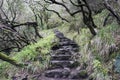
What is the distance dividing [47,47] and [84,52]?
8.63ft

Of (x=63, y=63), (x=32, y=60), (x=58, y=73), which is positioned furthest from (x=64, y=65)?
(x=32, y=60)

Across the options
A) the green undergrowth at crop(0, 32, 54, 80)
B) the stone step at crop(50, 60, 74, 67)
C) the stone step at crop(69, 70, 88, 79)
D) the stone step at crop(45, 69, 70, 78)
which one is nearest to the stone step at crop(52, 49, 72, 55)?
the green undergrowth at crop(0, 32, 54, 80)

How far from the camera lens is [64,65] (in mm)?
9656

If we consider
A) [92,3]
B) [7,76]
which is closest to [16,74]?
[7,76]

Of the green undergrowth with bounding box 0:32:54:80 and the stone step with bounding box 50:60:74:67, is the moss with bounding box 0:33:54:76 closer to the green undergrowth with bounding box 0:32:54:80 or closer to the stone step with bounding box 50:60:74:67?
the green undergrowth with bounding box 0:32:54:80

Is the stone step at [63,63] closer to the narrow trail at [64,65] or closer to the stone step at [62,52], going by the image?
the narrow trail at [64,65]

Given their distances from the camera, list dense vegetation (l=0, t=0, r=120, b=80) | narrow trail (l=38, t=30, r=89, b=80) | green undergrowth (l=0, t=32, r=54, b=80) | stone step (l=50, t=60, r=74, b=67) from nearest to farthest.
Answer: dense vegetation (l=0, t=0, r=120, b=80) < narrow trail (l=38, t=30, r=89, b=80) < green undergrowth (l=0, t=32, r=54, b=80) < stone step (l=50, t=60, r=74, b=67)

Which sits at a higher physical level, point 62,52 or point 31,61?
point 62,52

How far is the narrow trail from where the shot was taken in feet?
28.5

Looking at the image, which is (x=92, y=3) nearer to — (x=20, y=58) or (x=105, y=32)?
(x=105, y=32)

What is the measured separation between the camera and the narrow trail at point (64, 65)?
8695mm

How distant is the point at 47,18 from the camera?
68.1 feet

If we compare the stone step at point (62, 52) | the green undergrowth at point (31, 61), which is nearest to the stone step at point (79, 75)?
the green undergrowth at point (31, 61)

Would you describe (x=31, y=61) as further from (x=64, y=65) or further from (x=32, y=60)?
(x=64, y=65)
